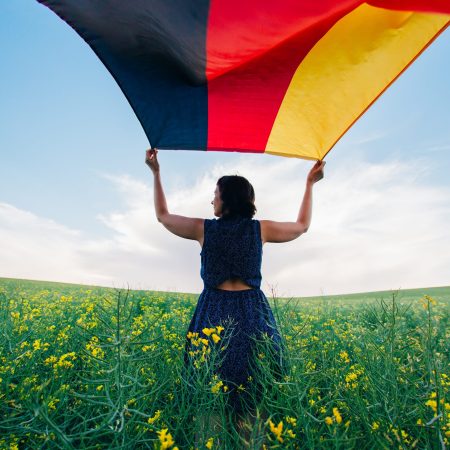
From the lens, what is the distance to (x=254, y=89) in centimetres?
323

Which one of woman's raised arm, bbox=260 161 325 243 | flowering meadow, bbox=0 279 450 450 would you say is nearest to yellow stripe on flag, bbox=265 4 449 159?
woman's raised arm, bbox=260 161 325 243

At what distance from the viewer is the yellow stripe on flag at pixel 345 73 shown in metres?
3.00

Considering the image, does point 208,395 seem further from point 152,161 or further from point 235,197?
point 152,161

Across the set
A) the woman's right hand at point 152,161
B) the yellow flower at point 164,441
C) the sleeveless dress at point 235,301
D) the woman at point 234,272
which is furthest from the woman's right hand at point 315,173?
the yellow flower at point 164,441

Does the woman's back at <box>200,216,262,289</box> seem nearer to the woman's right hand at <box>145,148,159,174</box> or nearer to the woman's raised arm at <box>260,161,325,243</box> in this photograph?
the woman's raised arm at <box>260,161,325,243</box>

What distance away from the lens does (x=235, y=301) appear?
2.53m

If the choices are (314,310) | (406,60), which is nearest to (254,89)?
(406,60)

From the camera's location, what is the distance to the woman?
2.47 metres

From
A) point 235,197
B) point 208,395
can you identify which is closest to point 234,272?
point 235,197

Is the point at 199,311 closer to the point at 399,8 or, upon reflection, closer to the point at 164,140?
the point at 164,140

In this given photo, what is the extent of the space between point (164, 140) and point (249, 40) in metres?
1.10

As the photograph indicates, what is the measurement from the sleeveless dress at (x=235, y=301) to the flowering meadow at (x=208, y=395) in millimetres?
68

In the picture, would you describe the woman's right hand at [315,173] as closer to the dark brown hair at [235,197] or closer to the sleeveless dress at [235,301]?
the dark brown hair at [235,197]

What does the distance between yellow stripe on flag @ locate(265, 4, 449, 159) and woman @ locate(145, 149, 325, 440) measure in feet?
3.98
